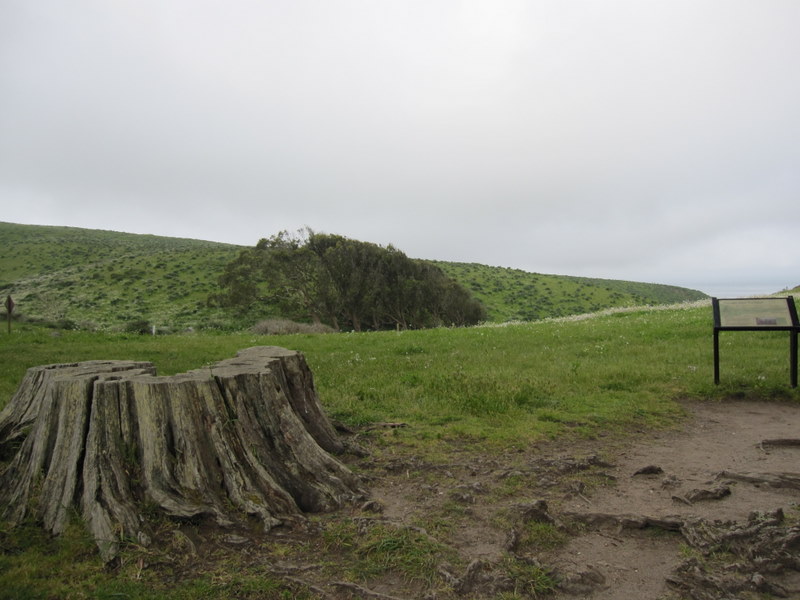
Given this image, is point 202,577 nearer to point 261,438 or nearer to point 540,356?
point 261,438

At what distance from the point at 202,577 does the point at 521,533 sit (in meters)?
2.59

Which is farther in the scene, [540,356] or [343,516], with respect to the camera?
[540,356]

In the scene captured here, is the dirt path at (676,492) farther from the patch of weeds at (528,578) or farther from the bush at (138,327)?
the bush at (138,327)

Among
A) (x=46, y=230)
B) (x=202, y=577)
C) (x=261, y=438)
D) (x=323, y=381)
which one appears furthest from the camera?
(x=46, y=230)

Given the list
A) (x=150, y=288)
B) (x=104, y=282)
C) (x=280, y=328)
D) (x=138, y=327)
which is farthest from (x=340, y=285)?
(x=104, y=282)

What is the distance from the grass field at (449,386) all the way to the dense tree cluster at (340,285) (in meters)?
23.9

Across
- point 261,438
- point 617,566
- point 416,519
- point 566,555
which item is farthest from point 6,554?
point 617,566

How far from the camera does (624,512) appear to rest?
479cm

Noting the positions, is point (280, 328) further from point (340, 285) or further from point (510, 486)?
point (510, 486)

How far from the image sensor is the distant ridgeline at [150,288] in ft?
134

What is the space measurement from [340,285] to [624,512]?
132 feet

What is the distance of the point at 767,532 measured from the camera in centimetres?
406

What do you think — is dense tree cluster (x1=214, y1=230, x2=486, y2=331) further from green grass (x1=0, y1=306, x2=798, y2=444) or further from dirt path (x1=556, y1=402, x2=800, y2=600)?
dirt path (x1=556, y1=402, x2=800, y2=600)

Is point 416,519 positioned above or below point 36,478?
below
